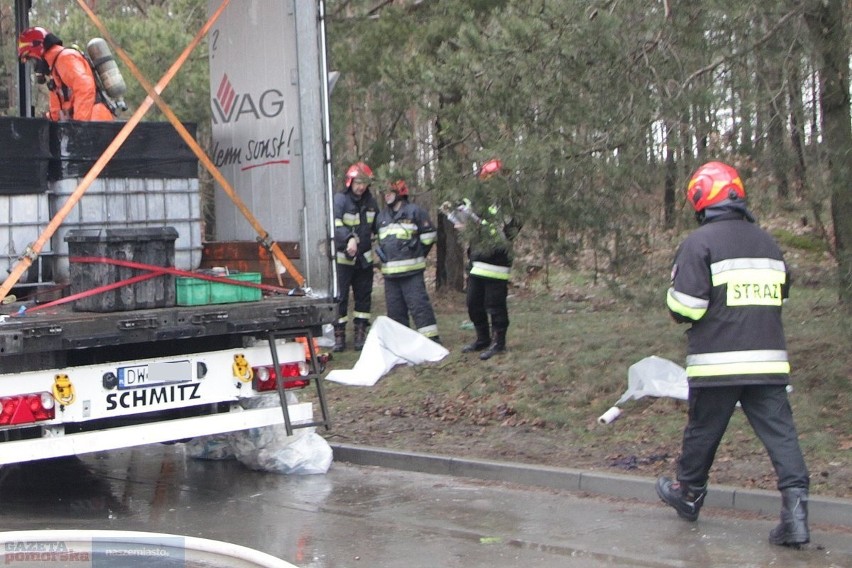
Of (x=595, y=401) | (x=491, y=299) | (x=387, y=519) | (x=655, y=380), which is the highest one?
(x=491, y=299)

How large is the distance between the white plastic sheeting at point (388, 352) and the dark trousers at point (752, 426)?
5.07 metres

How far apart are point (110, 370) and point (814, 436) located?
4.26m

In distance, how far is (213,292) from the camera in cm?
710

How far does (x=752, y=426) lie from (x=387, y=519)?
6.75 ft

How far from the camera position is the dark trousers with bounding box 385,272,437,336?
11.7m

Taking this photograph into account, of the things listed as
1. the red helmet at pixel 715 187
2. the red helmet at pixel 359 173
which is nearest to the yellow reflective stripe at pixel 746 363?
the red helmet at pixel 715 187

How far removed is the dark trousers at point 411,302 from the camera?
11.7 m

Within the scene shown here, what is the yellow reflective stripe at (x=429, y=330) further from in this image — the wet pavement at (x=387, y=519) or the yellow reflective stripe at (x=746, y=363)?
the yellow reflective stripe at (x=746, y=363)

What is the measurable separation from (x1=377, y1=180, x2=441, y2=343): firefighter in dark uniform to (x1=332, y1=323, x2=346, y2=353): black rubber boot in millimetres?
847

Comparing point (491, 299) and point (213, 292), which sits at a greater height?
point (213, 292)

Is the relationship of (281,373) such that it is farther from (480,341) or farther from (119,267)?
(480,341)

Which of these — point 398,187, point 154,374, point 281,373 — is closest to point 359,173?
point 398,187

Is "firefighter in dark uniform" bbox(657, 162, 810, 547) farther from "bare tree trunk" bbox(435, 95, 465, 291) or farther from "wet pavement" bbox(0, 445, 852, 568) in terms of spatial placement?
"bare tree trunk" bbox(435, 95, 465, 291)

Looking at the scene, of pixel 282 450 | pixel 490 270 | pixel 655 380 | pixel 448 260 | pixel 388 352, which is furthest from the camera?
pixel 448 260
